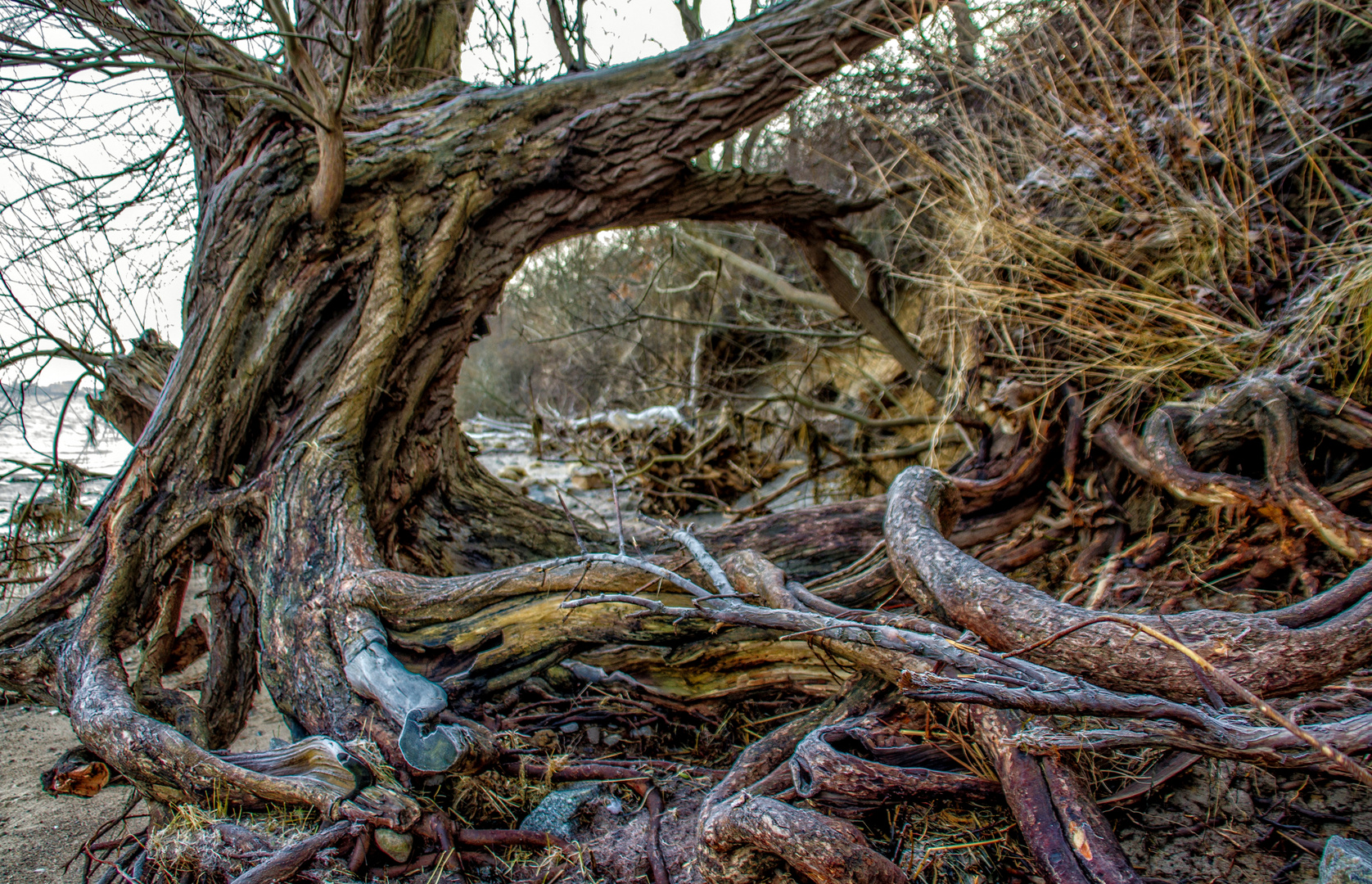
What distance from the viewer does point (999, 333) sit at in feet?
12.6

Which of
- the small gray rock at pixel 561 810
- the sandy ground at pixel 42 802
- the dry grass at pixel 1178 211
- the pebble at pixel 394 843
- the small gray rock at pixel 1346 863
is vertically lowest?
the small gray rock at pixel 1346 863

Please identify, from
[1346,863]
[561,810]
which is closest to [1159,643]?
[1346,863]

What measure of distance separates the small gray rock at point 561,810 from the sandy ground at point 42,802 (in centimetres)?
130

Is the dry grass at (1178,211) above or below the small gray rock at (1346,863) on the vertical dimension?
above

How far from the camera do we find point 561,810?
6.97 feet

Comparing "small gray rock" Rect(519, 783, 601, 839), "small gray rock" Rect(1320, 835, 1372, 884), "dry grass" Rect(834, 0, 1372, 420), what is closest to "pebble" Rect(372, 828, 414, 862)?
"small gray rock" Rect(519, 783, 601, 839)

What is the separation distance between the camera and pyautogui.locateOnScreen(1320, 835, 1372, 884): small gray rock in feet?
4.43

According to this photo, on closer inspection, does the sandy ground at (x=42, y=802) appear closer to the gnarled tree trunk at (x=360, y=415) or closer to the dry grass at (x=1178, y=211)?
the gnarled tree trunk at (x=360, y=415)

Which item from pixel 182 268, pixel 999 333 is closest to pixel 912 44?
pixel 999 333

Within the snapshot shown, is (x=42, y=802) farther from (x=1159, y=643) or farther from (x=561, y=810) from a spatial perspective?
(x=1159, y=643)

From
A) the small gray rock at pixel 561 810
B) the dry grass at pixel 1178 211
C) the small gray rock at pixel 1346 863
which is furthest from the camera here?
the dry grass at pixel 1178 211

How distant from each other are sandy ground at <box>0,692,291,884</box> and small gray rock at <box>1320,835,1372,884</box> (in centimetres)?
307

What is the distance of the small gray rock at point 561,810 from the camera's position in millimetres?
2062

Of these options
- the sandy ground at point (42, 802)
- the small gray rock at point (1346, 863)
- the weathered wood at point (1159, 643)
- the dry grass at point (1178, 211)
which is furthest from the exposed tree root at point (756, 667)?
the dry grass at point (1178, 211)
